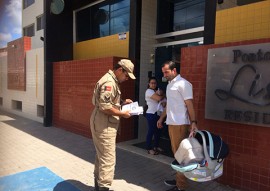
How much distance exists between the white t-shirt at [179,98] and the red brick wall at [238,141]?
844mm

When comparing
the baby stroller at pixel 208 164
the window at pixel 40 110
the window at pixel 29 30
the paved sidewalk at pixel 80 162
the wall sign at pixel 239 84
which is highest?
the window at pixel 29 30

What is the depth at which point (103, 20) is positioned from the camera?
8.20m

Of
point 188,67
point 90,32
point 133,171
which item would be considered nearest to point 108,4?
point 90,32

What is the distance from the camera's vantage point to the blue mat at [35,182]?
3.82 meters

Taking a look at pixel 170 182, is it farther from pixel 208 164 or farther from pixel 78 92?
pixel 78 92

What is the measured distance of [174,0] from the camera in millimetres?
6910

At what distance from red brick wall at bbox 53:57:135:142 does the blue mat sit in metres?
2.44

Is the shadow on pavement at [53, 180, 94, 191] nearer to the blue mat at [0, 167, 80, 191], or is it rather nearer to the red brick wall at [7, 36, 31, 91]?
the blue mat at [0, 167, 80, 191]

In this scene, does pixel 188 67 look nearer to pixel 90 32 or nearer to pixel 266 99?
pixel 266 99

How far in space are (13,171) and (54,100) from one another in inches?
174

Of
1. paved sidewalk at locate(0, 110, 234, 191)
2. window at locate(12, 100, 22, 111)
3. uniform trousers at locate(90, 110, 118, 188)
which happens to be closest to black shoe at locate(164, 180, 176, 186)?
paved sidewalk at locate(0, 110, 234, 191)

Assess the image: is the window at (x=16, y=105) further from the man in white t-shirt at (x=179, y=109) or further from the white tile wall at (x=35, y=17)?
the man in white t-shirt at (x=179, y=109)

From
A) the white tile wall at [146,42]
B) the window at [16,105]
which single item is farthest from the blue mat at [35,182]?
the window at [16,105]

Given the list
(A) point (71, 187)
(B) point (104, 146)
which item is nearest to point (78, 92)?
(A) point (71, 187)
